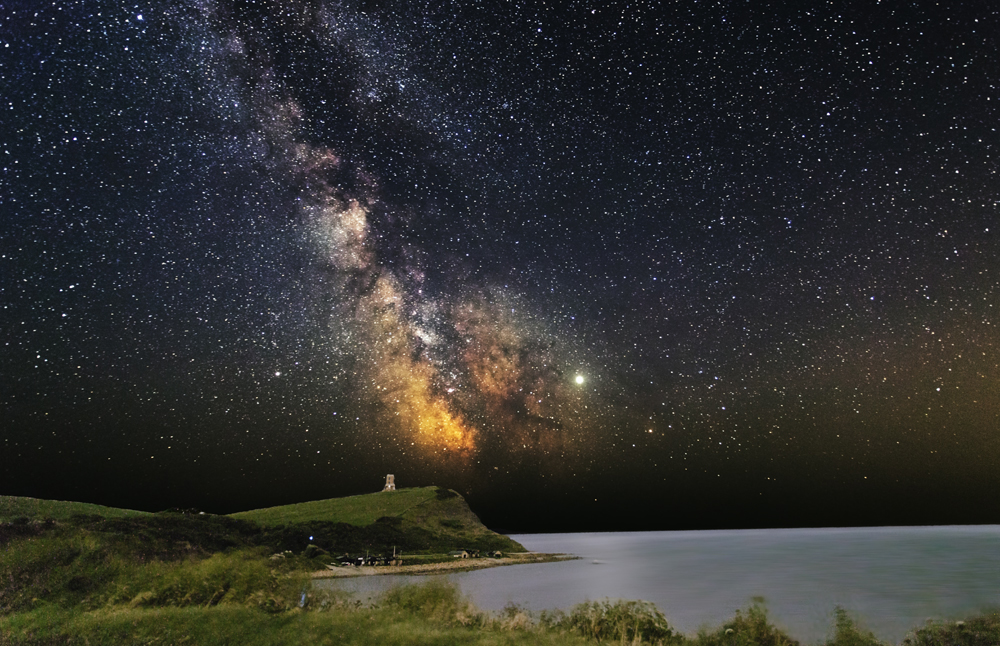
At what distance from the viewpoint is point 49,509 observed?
66.1m

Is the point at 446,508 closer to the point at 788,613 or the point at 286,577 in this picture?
the point at 788,613

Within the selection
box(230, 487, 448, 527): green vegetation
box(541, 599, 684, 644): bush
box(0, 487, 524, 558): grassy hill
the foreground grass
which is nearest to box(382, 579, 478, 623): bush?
the foreground grass

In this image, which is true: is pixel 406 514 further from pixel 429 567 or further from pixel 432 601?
pixel 432 601

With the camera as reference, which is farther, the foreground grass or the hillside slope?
the hillside slope

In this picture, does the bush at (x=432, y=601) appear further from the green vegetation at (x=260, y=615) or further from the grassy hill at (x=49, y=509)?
the grassy hill at (x=49, y=509)

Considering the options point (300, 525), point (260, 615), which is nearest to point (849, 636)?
point (260, 615)

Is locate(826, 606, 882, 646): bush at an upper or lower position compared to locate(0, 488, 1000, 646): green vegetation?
lower

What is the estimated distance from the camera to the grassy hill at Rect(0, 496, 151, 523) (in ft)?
189

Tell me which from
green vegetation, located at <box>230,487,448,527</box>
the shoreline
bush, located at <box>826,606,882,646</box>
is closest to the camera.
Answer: bush, located at <box>826,606,882,646</box>

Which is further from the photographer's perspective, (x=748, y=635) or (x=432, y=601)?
(x=432, y=601)

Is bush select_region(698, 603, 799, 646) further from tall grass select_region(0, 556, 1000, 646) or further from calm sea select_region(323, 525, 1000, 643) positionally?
calm sea select_region(323, 525, 1000, 643)

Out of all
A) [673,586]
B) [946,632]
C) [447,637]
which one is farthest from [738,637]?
[673,586]

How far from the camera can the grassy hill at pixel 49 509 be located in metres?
57.7

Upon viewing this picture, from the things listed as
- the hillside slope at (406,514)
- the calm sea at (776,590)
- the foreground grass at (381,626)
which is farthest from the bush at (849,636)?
the hillside slope at (406,514)
